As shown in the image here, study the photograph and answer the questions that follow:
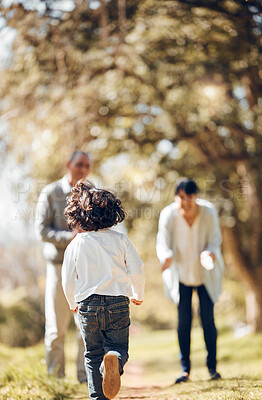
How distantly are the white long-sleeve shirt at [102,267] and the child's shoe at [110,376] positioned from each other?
1.46ft

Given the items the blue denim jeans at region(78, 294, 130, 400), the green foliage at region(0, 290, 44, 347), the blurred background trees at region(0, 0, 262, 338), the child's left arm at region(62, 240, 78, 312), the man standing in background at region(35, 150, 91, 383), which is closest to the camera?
the blue denim jeans at region(78, 294, 130, 400)

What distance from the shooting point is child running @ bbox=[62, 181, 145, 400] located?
Answer: 10.4 ft

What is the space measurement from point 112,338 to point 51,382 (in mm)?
1342

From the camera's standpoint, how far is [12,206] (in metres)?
7.46

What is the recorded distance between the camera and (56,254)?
14.3 ft

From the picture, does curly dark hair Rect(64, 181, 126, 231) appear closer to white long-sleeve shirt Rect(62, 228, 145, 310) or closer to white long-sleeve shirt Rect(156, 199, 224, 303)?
white long-sleeve shirt Rect(62, 228, 145, 310)

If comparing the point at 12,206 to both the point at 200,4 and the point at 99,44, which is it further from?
the point at 200,4

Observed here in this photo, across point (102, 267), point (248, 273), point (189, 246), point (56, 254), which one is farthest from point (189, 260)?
point (248, 273)

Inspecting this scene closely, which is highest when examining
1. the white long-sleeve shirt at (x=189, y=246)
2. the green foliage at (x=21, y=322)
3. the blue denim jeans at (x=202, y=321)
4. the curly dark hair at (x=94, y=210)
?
the curly dark hair at (x=94, y=210)

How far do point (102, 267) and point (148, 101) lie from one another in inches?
254

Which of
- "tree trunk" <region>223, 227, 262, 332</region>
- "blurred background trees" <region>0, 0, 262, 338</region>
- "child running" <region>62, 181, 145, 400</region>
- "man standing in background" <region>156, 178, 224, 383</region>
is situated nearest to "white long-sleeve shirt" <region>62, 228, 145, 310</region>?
"child running" <region>62, 181, 145, 400</region>

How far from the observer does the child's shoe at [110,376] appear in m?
2.89

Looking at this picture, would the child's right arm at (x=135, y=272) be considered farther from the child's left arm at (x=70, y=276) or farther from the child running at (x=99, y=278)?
the child's left arm at (x=70, y=276)

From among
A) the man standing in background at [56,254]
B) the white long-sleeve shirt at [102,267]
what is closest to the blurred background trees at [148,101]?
the man standing in background at [56,254]
